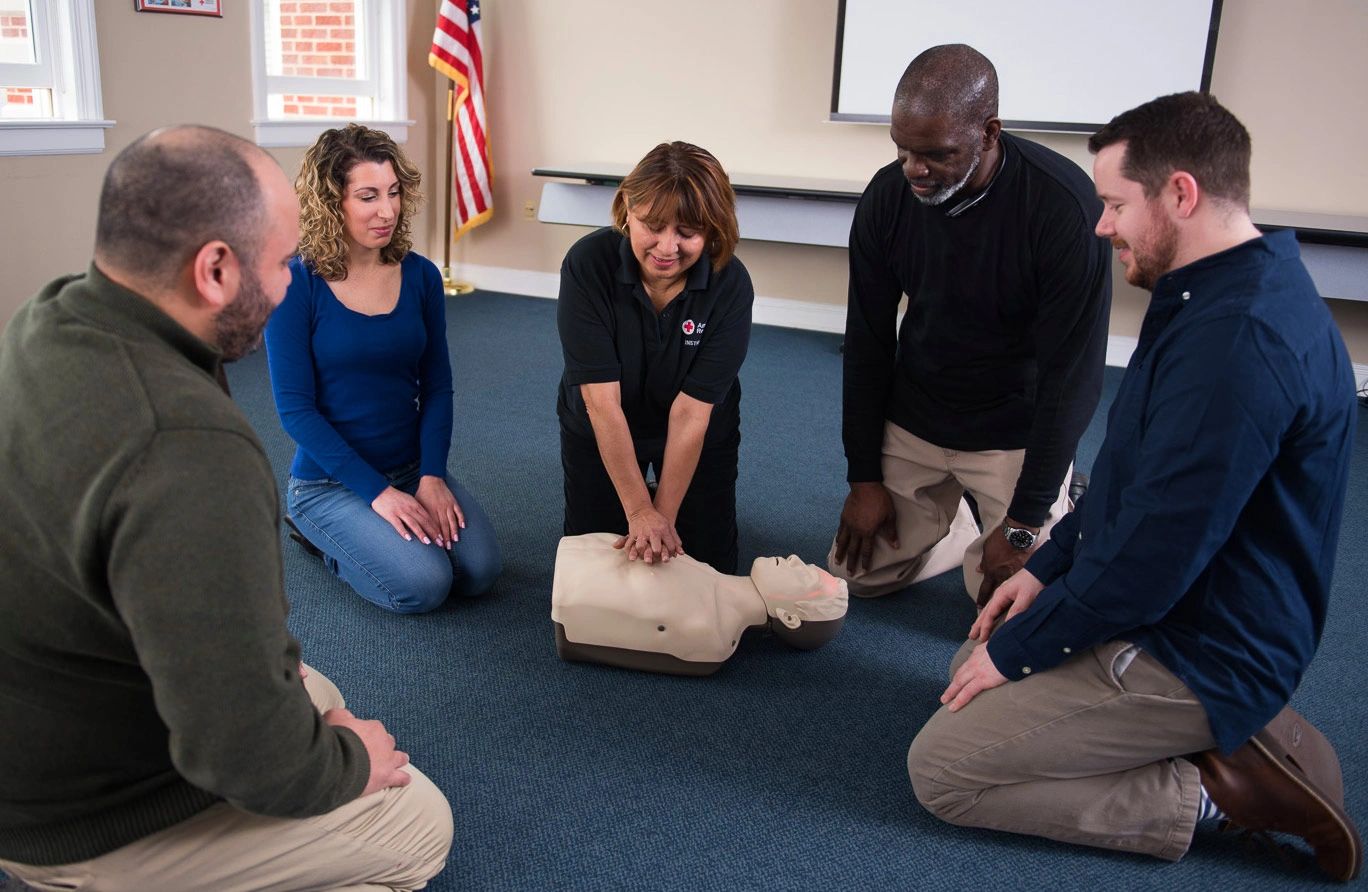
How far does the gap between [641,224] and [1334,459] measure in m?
1.17

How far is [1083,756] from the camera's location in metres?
1.57

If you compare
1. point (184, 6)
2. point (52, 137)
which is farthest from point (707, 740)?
point (184, 6)

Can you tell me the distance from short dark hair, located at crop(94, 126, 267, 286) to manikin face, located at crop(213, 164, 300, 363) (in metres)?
0.02

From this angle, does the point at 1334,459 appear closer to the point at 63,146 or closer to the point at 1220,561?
the point at 1220,561

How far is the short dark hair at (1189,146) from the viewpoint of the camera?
1412 mm

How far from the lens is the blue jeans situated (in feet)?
7.13

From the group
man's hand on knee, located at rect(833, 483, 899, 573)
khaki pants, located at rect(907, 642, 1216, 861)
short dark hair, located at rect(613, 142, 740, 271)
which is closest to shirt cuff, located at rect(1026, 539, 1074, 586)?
khaki pants, located at rect(907, 642, 1216, 861)

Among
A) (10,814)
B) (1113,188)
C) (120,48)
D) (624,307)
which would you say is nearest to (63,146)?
(120,48)

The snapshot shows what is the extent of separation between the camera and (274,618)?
1.01 m

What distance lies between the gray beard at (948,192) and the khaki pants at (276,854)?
141 centimetres

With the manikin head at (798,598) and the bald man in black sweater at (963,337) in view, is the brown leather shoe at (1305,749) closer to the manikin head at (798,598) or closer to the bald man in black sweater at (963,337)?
the bald man in black sweater at (963,337)

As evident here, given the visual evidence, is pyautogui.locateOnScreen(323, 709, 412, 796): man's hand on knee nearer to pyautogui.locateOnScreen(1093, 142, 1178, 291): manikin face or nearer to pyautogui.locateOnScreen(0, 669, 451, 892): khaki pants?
pyautogui.locateOnScreen(0, 669, 451, 892): khaki pants

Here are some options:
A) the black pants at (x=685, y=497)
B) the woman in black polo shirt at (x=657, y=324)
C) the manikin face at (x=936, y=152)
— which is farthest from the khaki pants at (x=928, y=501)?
the manikin face at (x=936, y=152)

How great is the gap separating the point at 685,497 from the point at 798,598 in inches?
16.5
